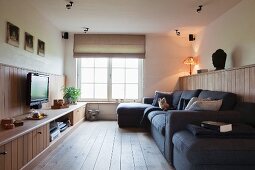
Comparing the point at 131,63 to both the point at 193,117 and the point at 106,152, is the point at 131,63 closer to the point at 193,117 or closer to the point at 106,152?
A: the point at 106,152

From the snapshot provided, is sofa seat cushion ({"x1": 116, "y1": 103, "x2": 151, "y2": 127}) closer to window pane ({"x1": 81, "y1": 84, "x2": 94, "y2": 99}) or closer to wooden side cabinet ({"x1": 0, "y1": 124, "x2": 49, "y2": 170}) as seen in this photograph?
window pane ({"x1": 81, "y1": 84, "x2": 94, "y2": 99})

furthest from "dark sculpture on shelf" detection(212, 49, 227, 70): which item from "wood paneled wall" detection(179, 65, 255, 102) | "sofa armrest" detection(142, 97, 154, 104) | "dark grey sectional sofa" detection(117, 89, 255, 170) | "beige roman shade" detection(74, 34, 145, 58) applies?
"beige roman shade" detection(74, 34, 145, 58)

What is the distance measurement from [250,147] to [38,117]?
8.45 feet

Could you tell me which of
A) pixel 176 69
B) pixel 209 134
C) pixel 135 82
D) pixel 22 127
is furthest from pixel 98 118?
pixel 209 134

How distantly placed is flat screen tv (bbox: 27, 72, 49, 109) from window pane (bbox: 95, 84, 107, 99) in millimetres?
2296

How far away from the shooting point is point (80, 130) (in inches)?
198

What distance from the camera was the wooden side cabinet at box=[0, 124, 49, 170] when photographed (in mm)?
2201

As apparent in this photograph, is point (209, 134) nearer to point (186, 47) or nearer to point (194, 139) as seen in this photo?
point (194, 139)

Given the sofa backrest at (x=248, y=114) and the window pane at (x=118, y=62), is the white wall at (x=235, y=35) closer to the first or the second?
the sofa backrest at (x=248, y=114)

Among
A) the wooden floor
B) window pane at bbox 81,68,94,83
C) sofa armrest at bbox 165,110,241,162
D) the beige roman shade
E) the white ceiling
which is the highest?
the white ceiling

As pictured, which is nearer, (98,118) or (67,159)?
(67,159)

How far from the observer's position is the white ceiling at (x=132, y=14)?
3.95m

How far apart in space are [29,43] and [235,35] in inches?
136


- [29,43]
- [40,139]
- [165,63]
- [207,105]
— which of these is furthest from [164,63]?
[40,139]
